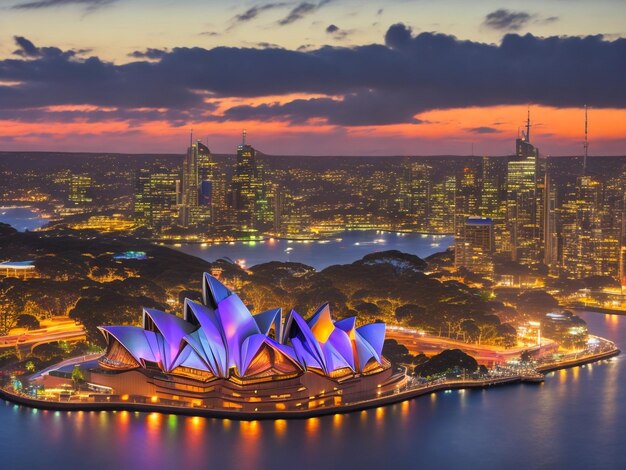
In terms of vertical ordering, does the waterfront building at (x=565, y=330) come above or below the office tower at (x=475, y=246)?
below

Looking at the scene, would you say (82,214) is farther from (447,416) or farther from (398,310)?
(447,416)

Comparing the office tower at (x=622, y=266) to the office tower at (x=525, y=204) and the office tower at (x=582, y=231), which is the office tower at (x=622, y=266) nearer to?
the office tower at (x=582, y=231)

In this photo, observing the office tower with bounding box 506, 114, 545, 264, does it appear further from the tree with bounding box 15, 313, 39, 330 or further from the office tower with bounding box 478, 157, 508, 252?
the tree with bounding box 15, 313, 39, 330

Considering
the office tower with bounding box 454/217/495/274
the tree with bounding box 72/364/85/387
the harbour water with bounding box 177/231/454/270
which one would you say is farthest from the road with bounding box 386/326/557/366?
the harbour water with bounding box 177/231/454/270

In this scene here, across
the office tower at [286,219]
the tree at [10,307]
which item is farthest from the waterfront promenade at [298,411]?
the office tower at [286,219]

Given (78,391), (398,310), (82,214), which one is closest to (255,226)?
(82,214)

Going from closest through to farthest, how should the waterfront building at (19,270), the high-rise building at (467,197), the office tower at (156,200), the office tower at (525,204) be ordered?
the waterfront building at (19,270) < the office tower at (525,204) < the high-rise building at (467,197) < the office tower at (156,200)

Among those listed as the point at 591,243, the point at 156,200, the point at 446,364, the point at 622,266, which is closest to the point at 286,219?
the point at 156,200

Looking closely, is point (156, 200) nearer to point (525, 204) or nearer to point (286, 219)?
point (286, 219)
